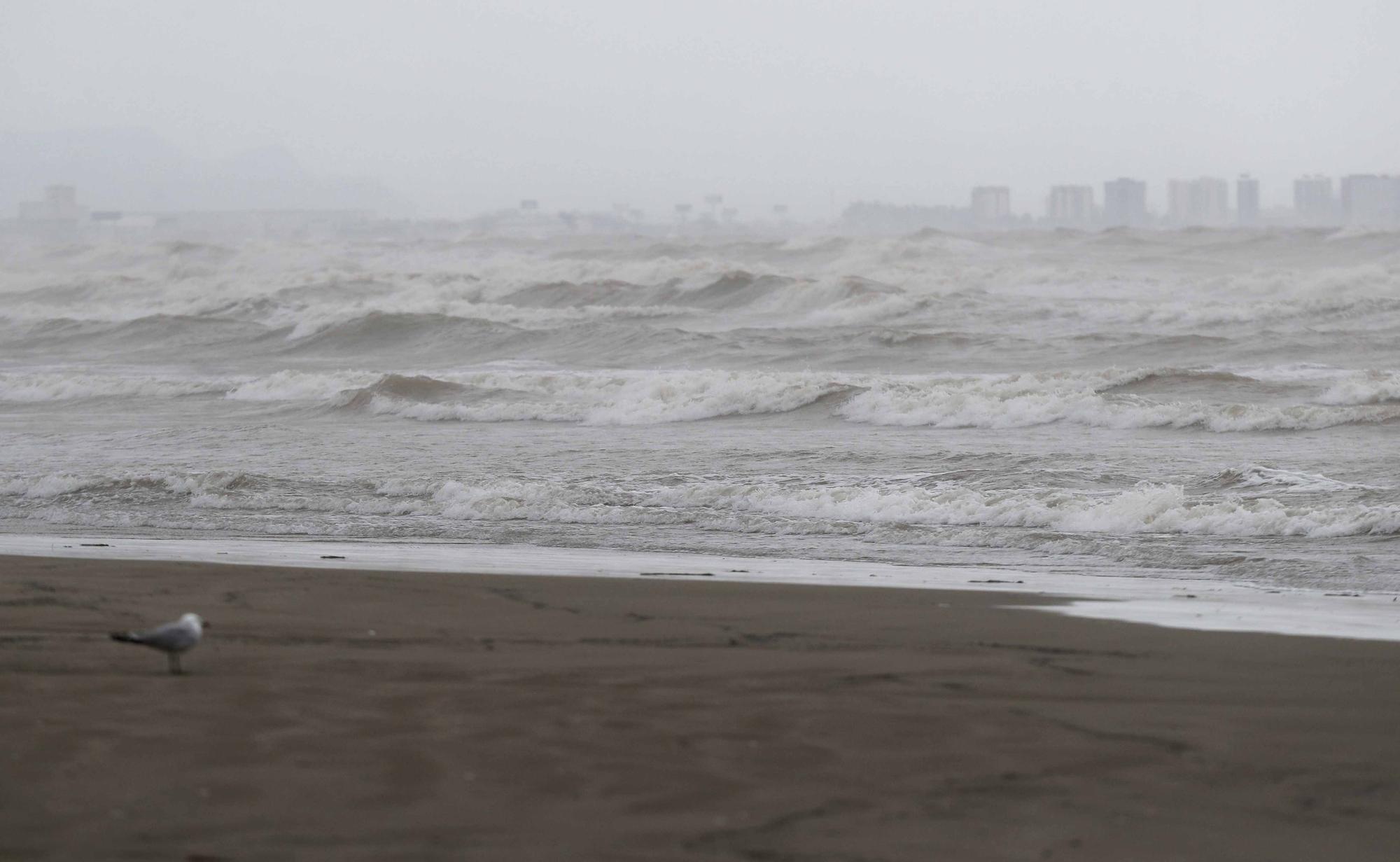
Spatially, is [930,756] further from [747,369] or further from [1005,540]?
[747,369]

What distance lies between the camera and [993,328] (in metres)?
27.1

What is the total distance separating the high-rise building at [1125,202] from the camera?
74812 mm

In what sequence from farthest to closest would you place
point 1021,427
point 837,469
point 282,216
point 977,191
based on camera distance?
point 282,216 → point 977,191 → point 1021,427 → point 837,469

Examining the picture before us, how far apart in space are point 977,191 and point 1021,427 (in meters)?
63.2

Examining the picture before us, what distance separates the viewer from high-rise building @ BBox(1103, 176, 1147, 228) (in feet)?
245

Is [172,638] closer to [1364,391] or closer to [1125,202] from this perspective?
[1364,391]

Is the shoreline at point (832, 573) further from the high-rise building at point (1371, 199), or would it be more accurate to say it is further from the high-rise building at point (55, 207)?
the high-rise building at point (55, 207)

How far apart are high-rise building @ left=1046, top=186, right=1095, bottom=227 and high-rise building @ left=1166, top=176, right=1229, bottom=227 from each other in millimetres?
4038

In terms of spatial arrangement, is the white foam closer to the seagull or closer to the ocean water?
the ocean water

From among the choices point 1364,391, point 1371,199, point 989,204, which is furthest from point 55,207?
point 1364,391

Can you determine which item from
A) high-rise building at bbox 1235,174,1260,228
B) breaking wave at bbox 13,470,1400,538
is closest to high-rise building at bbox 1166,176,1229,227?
high-rise building at bbox 1235,174,1260,228

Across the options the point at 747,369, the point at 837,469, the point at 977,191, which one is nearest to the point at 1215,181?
the point at 977,191

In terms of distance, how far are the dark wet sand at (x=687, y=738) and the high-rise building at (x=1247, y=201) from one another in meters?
67.5

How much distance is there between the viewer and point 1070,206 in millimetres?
76250
